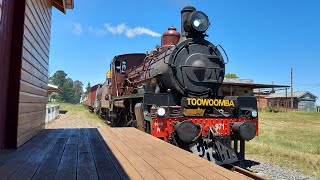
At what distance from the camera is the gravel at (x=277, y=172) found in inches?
268

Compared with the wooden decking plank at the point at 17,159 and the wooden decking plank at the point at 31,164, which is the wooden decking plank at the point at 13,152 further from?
the wooden decking plank at the point at 31,164

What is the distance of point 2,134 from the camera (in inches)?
166

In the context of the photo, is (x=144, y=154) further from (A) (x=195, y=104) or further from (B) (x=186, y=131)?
(A) (x=195, y=104)

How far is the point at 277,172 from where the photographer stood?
7.21m

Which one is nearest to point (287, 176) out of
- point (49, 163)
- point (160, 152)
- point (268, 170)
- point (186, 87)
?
point (268, 170)

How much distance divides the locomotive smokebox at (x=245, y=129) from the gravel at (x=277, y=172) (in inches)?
36.4

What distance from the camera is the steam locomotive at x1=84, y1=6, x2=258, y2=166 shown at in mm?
6996

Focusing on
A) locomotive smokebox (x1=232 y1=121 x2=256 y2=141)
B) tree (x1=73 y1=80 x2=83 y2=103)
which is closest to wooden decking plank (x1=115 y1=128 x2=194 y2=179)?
locomotive smokebox (x1=232 y1=121 x2=256 y2=141)

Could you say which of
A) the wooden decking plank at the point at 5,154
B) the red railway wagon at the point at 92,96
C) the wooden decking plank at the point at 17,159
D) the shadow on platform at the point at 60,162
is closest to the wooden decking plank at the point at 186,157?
the shadow on platform at the point at 60,162

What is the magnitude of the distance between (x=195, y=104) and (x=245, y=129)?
1.34 m

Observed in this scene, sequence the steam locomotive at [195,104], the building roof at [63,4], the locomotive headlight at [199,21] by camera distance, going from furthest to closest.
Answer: the building roof at [63,4], the locomotive headlight at [199,21], the steam locomotive at [195,104]

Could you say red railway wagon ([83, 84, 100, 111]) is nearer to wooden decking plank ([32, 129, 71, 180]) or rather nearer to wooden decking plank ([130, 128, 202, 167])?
A: wooden decking plank ([130, 128, 202, 167])

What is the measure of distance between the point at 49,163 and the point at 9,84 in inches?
57.2

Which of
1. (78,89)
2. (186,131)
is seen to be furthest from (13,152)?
(78,89)
